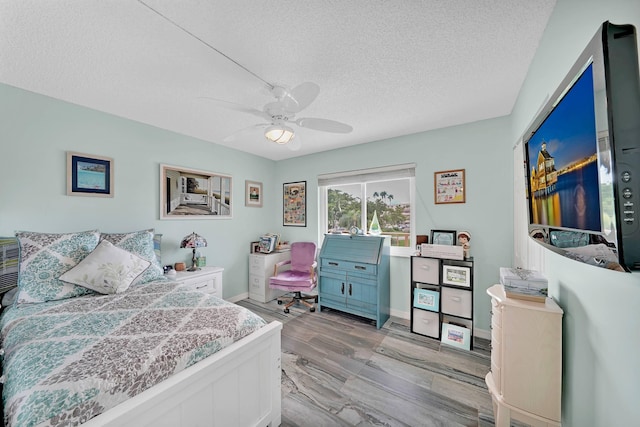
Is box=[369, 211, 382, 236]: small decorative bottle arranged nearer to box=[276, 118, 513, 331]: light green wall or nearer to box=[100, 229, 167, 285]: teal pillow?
box=[276, 118, 513, 331]: light green wall

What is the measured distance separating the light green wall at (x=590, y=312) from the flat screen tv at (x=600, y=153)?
110mm

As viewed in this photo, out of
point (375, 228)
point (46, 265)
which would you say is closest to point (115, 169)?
point (46, 265)

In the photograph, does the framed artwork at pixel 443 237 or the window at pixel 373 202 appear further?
the window at pixel 373 202

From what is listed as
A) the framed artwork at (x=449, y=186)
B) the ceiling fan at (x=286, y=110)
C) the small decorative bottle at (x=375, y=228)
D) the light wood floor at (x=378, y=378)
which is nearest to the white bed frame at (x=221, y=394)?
the light wood floor at (x=378, y=378)

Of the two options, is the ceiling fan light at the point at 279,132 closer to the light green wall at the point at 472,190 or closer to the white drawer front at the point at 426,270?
the light green wall at the point at 472,190

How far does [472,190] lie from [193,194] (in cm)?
359

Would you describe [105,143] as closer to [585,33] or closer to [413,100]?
[413,100]

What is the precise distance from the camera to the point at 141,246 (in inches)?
92.2

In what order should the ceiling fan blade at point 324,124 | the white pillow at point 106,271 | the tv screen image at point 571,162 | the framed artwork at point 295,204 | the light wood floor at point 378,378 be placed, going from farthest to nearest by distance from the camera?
the framed artwork at point 295,204
the white pillow at point 106,271
the ceiling fan blade at point 324,124
the light wood floor at point 378,378
the tv screen image at point 571,162

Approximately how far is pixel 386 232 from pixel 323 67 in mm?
2350

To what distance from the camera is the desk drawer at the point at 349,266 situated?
9.68ft

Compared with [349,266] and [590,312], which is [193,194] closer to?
[349,266]

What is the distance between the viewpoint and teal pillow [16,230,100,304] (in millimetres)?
1730

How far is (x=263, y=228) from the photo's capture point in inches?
167
